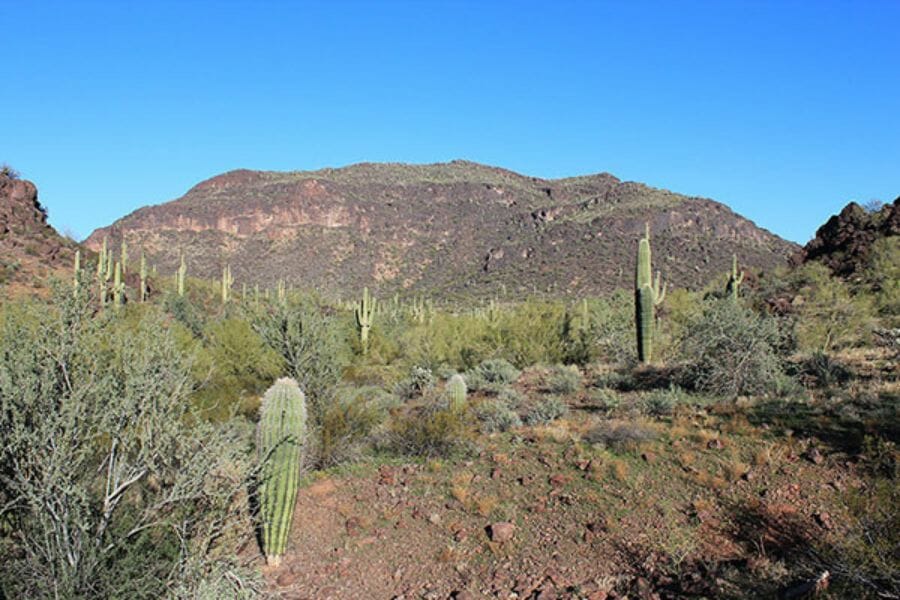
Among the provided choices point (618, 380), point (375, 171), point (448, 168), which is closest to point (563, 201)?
point (448, 168)

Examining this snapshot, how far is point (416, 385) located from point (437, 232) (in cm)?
8826

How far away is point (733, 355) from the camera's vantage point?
1225 cm

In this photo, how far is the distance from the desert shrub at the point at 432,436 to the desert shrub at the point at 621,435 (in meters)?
1.97

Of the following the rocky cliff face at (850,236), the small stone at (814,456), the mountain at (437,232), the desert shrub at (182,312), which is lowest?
the small stone at (814,456)

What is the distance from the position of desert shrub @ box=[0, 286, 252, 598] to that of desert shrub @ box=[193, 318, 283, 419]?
7184 millimetres

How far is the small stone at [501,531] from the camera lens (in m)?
6.55

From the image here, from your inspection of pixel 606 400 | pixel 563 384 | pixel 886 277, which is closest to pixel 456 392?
pixel 606 400

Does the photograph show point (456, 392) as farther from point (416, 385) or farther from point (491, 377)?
point (491, 377)

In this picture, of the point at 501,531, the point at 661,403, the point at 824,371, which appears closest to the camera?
the point at 501,531

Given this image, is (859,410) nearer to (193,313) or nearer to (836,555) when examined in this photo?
(836,555)

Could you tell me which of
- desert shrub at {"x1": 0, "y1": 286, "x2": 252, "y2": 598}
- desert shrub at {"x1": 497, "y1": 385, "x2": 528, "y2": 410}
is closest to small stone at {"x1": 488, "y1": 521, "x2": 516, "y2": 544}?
desert shrub at {"x1": 0, "y1": 286, "x2": 252, "y2": 598}

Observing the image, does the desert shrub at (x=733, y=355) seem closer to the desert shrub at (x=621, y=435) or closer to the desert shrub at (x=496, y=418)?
the desert shrub at (x=621, y=435)

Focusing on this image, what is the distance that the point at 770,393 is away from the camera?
11.3 m

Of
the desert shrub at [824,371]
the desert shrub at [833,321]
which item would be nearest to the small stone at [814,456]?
the desert shrub at [824,371]
